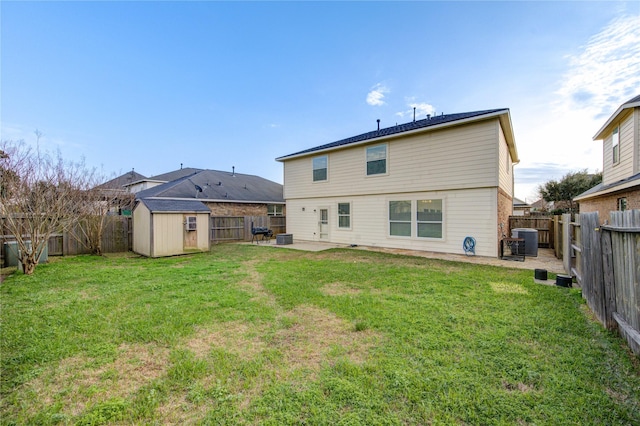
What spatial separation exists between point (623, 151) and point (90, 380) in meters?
15.9

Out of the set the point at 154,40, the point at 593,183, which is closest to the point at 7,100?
the point at 154,40

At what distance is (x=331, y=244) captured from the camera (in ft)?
43.6

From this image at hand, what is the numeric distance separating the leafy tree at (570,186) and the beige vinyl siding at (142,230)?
104ft

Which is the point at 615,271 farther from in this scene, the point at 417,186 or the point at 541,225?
the point at 541,225

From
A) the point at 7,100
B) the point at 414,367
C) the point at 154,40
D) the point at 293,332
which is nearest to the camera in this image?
the point at 414,367

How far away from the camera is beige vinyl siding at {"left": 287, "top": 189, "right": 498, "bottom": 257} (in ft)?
30.9

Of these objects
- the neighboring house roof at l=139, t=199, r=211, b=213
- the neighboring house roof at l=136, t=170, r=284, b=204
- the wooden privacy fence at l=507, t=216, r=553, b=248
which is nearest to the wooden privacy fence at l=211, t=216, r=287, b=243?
the neighboring house roof at l=139, t=199, r=211, b=213

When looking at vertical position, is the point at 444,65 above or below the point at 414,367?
above

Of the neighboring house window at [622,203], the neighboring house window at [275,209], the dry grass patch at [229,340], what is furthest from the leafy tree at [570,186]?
the dry grass patch at [229,340]

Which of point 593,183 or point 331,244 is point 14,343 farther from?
point 593,183

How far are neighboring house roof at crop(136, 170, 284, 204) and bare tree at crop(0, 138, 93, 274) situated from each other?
738 centimetres

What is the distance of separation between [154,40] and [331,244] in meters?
12.5

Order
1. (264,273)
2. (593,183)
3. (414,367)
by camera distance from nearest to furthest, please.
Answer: (414,367)
(264,273)
(593,183)

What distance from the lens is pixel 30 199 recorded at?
756 cm
